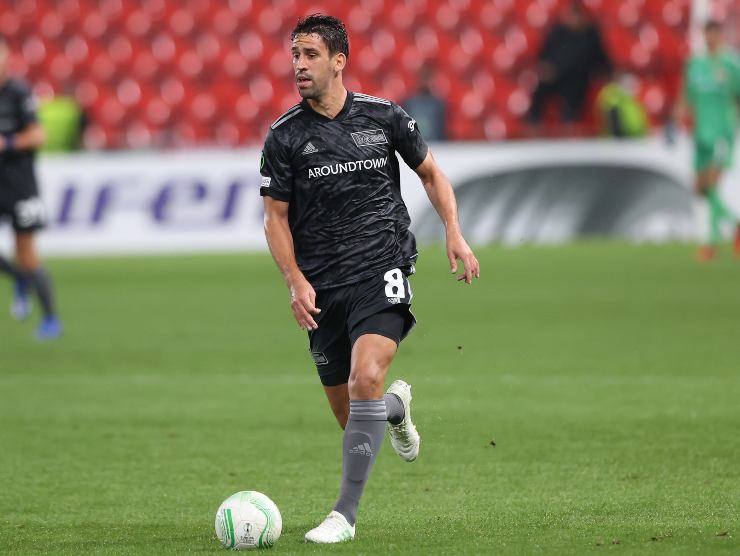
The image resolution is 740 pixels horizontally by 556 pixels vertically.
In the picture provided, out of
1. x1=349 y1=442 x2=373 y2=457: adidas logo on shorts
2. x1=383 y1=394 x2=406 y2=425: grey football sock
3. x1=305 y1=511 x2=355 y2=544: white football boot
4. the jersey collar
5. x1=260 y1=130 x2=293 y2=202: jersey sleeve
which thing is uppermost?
the jersey collar

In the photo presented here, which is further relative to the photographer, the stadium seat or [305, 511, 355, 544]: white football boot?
the stadium seat

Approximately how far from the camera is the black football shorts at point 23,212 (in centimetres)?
1177

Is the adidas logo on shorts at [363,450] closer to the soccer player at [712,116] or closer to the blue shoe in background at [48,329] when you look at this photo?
the blue shoe in background at [48,329]

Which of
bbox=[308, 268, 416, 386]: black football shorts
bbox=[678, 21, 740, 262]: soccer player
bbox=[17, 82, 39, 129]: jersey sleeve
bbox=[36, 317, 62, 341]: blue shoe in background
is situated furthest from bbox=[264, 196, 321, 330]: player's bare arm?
bbox=[678, 21, 740, 262]: soccer player

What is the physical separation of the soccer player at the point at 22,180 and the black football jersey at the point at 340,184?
256 inches

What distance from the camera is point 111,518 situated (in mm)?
5641

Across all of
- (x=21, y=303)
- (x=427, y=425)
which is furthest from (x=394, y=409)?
(x=21, y=303)

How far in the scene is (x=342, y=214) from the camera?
5539 millimetres

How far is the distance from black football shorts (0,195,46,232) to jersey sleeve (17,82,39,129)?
1.98 feet

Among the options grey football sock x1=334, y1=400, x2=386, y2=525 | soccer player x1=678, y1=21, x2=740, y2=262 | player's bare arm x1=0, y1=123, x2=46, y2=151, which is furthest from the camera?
soccer player x1=678, y1=21, x2=740, y2=262

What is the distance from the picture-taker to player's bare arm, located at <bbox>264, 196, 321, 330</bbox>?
5.32 m

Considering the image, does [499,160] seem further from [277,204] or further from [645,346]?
[277,204]

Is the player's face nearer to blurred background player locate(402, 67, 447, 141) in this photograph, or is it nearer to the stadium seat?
blurred background player locate(402, 67, 447, 141)

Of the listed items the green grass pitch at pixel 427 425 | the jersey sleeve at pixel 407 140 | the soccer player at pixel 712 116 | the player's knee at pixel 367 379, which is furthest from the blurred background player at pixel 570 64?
the player's knee at pixel 367 379
